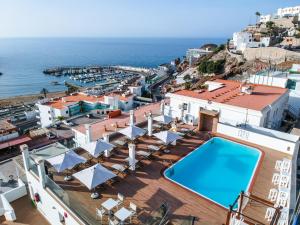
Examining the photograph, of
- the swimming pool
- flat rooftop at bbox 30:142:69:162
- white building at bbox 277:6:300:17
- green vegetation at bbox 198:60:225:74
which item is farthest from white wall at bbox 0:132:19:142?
white building at bbox 277:6:300:17

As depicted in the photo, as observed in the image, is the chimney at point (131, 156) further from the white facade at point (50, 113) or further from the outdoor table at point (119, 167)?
the white facade at point (50, 113)

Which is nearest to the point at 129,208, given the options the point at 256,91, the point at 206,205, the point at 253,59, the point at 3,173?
the point at 206,205

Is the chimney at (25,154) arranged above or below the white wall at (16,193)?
above

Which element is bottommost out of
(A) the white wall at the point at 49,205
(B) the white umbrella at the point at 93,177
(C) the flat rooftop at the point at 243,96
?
(A) the white wall at the point at 49,205

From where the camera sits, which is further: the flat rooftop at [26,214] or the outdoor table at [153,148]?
the outdoor table at [153,148]

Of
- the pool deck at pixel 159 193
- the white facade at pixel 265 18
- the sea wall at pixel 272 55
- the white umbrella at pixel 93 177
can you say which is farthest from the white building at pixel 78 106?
the white facade at pixel 265 18

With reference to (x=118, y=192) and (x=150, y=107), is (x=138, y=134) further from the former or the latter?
(x=150, y=107)
